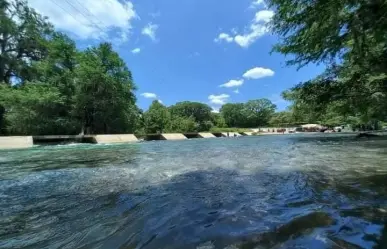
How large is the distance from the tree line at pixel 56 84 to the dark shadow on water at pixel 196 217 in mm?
22569

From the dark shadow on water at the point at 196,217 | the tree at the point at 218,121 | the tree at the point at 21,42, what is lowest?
the dark shadow on water at the point at 196,217

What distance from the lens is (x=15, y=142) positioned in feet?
60.2

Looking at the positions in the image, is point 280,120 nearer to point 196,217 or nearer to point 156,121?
point 156,121

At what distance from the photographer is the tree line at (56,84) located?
2402 centimetres

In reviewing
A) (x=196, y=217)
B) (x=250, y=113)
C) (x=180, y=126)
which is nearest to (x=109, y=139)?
(x=180, y=126)

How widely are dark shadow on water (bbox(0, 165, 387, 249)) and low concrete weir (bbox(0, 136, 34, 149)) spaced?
15.9 meters

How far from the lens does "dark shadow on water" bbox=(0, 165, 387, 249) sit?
7.56ft

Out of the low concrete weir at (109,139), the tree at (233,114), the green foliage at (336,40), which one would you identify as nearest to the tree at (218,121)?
the tree at (233,114)

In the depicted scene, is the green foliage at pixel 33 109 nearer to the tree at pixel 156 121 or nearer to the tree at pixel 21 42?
the tree at pixel 21 42

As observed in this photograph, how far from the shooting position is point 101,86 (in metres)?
26.9

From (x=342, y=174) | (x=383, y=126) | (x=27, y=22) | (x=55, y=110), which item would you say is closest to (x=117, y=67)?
(x=55, y=110)

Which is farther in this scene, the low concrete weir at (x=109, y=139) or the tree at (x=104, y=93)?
the tree at (x=104, y=93)

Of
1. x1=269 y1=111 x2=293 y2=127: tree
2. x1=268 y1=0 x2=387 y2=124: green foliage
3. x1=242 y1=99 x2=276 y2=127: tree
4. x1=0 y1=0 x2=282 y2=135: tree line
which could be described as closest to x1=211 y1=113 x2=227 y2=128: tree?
x1=242 y1=99 x2=276 y2=127: tree

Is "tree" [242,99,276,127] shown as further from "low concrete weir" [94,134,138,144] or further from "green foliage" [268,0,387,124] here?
"green foliage" [268,0,387,124]
